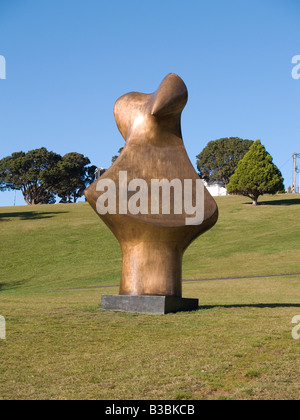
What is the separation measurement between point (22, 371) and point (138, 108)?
7.12 m

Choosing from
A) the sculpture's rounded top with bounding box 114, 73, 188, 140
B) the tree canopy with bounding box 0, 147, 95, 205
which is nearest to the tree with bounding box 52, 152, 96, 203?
the tree canopy with bounding box 0, 147, 95, 205

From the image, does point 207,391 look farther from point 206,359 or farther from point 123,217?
point 123,217

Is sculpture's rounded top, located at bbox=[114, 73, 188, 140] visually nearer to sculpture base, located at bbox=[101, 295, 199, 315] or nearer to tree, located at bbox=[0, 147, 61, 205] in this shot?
sculpture base, located at bbox=[101, 295, 199, 315]

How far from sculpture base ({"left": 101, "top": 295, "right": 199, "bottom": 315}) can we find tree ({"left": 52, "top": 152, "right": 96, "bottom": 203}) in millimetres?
64504

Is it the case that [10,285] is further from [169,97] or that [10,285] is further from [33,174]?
[33,174]

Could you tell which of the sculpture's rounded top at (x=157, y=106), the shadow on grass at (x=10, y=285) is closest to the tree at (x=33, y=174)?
the shadow on grass at (x=10, y=285)

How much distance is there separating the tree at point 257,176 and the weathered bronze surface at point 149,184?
37.0 metres

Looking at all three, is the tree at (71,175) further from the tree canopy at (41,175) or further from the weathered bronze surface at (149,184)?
the weathered bronze surface at (149,184)

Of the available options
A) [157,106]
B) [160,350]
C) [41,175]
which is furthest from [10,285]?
[41,175]

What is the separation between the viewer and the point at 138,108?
1251 centimetres

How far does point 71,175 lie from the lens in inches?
3051

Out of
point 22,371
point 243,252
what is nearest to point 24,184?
point 243,252

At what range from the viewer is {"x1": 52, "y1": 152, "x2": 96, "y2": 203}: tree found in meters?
75.9
